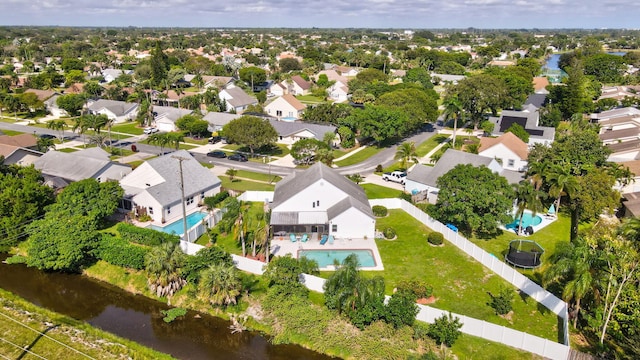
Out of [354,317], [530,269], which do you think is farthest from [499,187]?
[354,317]

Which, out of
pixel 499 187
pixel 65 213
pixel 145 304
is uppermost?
pixel 499 187

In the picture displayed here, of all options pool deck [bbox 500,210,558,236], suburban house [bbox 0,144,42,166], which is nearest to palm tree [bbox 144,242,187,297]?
pool deck [bbox 500,210,558,236]

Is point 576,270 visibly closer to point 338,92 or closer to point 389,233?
point 389,233

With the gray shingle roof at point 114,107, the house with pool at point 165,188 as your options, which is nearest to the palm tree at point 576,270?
the house with pool at point 165,188

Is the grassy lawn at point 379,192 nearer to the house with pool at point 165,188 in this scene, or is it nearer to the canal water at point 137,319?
the house with pool at point 165,188

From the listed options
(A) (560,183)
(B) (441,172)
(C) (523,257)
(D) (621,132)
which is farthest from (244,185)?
(D) (621,132)

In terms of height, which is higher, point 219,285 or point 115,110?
point 115,110

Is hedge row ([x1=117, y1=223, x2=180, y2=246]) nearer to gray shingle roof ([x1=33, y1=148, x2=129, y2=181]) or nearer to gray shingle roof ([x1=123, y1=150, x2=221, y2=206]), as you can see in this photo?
gray shingle roof ([x1=123, y1=150, x2=221, y2=206])

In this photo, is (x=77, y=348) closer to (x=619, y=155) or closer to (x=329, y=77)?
(x=619, y=155)
